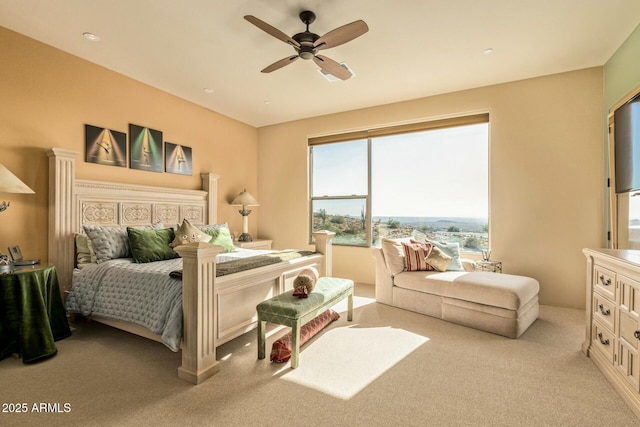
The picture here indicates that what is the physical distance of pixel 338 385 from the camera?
198 centimetres

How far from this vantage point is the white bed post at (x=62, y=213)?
2953 millimetres

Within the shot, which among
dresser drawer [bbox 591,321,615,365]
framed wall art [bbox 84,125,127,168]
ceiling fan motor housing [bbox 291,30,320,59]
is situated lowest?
dresser drawer [bbox 591,321,615,365]

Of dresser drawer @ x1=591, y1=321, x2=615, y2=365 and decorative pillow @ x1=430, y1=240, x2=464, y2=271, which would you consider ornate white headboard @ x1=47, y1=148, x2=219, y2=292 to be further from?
dresser drawer @ x1=591, y1=321, x2=615, y2=365

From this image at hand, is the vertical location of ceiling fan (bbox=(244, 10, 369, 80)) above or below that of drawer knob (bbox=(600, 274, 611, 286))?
above

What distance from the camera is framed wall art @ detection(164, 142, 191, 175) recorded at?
13.6ft

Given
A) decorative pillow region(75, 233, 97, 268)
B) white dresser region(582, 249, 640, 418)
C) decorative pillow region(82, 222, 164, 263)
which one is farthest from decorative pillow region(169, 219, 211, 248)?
white dresser region(582, 249, 640, 418)

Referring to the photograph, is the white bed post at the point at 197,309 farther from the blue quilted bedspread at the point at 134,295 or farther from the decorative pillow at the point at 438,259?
the decorative pillow at the point at 438,259

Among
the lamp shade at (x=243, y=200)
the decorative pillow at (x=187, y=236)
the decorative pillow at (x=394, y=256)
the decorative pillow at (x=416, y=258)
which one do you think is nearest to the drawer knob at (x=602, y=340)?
the decorative pillow at (x=416, y=258)

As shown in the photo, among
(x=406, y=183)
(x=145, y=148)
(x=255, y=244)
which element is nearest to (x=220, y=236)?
(x=255, y=244)

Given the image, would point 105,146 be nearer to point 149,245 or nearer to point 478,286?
point 149,245

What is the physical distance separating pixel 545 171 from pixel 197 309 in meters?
4.10

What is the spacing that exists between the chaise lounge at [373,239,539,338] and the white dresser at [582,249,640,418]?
0.52 meters

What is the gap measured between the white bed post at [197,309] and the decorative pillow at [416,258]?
2374mm

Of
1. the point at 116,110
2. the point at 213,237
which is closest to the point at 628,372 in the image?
the point at 213,237
